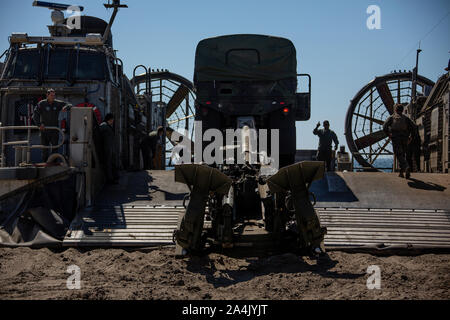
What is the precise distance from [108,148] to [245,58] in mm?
3669

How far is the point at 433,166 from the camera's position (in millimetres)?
13172

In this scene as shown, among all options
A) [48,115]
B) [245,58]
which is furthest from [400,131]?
[48,115]

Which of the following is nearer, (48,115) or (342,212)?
(342,212)

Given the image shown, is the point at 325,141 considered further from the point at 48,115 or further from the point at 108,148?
the point at 48,115

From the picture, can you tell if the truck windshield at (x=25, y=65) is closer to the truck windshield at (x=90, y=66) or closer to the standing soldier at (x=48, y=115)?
the truck windshield at (x=90, y=66)

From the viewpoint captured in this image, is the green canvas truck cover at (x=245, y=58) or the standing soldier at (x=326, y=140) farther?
the standing soldier at (x=326, y=140)

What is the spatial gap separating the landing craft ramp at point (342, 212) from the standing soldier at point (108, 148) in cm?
25

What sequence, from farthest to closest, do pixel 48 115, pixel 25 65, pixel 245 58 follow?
1. pixel 245 58
2. pixel 25 65
3. pixel 48 115

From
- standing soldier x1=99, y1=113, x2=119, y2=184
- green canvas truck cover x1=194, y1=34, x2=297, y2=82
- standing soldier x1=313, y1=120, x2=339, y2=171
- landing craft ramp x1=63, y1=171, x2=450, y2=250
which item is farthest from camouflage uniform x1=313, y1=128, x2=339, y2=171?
standing soldier x1=99, y1=113, x2=119, y2=184

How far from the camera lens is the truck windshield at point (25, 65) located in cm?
1035

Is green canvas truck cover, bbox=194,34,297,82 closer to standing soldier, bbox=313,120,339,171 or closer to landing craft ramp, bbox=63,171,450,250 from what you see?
standing soldier, bbox=313,120,339,171

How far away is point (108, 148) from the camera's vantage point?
891 centimetres

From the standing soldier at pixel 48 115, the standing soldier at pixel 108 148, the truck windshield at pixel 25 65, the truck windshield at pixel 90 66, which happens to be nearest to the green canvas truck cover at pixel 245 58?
the truck windshield at pixel 90 66
